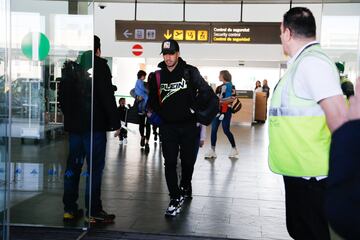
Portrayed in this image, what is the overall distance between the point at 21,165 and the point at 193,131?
164 cm

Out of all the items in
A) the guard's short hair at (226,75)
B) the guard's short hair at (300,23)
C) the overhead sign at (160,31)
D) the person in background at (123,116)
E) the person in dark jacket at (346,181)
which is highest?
the overhead sign at (160,31)

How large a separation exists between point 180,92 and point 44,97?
4.18 feet

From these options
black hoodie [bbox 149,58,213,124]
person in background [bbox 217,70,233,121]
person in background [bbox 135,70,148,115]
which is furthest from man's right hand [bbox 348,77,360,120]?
person in background [bbox 135,70,148,115]

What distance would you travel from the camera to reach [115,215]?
459 centimetres

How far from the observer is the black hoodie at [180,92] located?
4.61 metres

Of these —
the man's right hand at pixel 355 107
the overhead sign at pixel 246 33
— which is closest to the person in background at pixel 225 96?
the overhead sign at pixel 246 33

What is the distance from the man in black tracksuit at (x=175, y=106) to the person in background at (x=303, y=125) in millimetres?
2126

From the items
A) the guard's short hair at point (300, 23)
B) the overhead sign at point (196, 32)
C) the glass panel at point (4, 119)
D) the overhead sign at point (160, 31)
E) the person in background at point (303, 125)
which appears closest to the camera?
the person in background at point (303, 125)

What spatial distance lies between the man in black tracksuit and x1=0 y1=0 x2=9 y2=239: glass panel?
5.86 feet

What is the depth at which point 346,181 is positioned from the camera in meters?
1.28

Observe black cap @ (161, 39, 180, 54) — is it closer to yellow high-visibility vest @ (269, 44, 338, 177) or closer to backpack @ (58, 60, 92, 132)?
backpack @ (58, 60, 92, 132)

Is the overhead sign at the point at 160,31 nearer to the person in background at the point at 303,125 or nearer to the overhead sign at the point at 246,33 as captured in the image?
the overhead sign at the point at 246,33

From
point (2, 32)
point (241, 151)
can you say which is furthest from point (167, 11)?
point (2, 32)

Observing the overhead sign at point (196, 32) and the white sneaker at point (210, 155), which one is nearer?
the white sneaker at point (210, 155)
